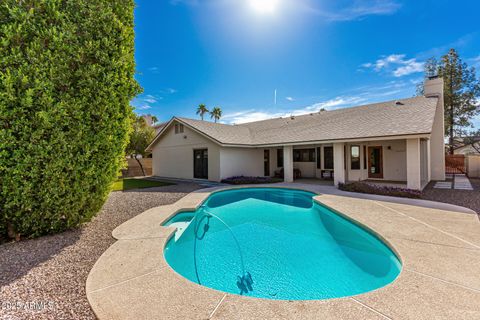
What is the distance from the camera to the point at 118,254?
14.4ft

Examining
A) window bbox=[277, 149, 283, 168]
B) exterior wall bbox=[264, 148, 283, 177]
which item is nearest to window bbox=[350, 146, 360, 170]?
window bbox=[277, 149, 283, 168]

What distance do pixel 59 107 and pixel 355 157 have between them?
623 inches

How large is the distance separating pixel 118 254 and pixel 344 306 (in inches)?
163

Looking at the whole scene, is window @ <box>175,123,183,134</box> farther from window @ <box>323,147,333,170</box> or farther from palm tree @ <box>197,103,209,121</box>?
palm tree @ <box>197,103,209,121</box>

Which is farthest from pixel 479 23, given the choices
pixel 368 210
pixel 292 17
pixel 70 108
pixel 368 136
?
pixel 70 108

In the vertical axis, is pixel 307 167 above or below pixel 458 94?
below

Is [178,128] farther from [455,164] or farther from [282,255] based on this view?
[455,164]

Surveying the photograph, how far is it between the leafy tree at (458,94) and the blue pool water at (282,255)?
89.9 ft

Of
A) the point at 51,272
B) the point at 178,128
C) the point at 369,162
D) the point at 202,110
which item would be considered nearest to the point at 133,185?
the point at 178,128

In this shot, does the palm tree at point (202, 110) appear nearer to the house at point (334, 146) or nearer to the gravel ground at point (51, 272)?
the house at point (334, 146)

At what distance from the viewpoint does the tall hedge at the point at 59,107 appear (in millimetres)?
4293

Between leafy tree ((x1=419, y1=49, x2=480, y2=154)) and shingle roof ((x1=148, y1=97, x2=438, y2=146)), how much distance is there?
15.1m

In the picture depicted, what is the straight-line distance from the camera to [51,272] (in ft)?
12.1

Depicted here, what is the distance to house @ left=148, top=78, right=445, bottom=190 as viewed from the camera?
39.2 ft
